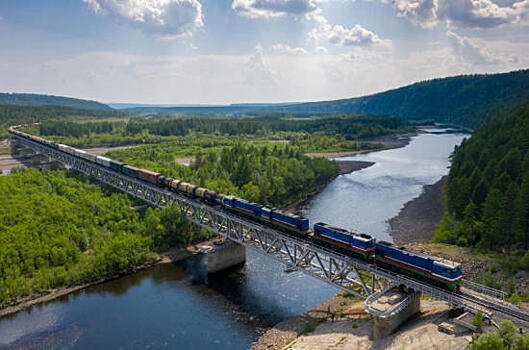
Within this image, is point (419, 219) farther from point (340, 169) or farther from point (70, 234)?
point (70, 234)

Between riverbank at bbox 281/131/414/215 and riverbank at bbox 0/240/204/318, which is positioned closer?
riverbank at bbox 0/240/204/318

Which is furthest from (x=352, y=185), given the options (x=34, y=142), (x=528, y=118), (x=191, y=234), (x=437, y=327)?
(x=34, y=142)

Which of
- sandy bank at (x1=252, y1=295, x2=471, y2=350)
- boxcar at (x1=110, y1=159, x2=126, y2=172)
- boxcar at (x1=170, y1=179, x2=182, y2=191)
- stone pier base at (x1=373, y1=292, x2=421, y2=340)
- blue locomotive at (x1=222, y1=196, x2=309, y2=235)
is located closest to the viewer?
sandy bank at (x1=252, y1=295, x2=471, y2=350)

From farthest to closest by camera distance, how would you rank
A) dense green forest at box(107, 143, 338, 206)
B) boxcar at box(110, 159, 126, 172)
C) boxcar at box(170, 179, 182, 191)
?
dense green forest at box(107, 143, 338, 206) → boxcar at box(110, 159, 126, 172) → boxcar at box(170, 179, 182, 191)

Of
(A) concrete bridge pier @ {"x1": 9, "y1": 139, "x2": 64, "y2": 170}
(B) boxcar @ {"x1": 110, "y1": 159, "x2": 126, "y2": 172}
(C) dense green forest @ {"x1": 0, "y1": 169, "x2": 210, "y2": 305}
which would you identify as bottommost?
(C) dense green forest @ {"x1": 0, "y1": 169, "x2": 210, "y2": 305}

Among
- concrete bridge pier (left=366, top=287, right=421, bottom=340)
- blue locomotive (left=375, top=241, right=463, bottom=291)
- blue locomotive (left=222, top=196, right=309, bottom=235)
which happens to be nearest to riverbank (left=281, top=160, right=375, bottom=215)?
blue locomotive (left=222, top=196, right=309, bottom=235)

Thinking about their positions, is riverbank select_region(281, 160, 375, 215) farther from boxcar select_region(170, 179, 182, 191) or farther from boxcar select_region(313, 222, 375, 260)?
boxcar select_region(313, 222, 375, 260)

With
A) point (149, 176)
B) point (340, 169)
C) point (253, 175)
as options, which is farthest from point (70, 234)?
point (340, 169)
